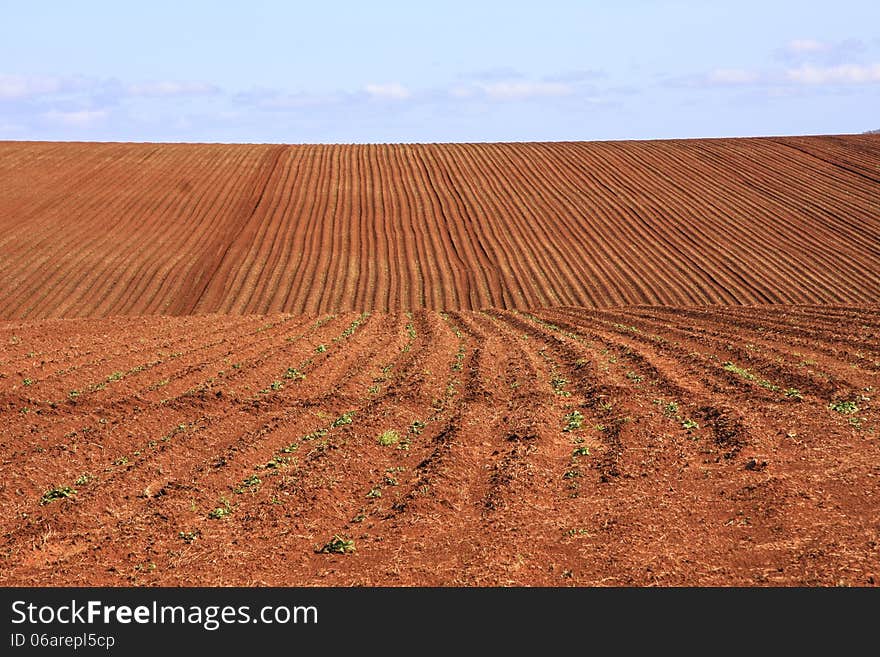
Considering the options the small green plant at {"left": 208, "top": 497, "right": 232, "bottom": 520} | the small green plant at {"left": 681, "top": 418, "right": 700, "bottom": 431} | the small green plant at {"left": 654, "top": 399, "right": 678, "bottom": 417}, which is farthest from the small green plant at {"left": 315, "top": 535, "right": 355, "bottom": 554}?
the small green plant at {"left": 654, "top": 399, "right": 678, "bottom": 417}

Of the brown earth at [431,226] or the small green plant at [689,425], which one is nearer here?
the small green plant at [689,425]

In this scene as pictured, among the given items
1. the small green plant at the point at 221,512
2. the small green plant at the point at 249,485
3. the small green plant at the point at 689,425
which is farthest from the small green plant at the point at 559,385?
the small green plant at the point at 221,512

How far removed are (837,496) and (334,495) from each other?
16.2ft

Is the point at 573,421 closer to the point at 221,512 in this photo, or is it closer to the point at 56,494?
the point at 221,512

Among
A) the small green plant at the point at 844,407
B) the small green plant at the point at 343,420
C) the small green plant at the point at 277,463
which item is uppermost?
the small green plant at the point at 844,407

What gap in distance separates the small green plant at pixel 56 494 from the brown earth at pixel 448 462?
0.05m

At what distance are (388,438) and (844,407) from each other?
6.42 metres

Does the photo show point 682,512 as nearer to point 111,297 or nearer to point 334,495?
point 334,495

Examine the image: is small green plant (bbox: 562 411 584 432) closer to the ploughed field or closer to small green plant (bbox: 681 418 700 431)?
the ploughed field

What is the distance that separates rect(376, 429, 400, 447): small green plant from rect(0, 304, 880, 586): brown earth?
60 millimetres

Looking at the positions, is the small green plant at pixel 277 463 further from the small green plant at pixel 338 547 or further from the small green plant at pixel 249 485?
the small green plant at pixel 338 547

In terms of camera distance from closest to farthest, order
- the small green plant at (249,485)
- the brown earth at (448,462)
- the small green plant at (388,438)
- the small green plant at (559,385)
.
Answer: the brown earth at (448,462) < the small green plant at (249,485) < the small green plant at (388,438) < the small green plant at (559,385)

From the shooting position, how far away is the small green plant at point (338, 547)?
7.70m

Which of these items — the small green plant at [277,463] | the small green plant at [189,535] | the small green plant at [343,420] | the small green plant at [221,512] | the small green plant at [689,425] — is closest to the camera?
the small green plant at [189,535]
